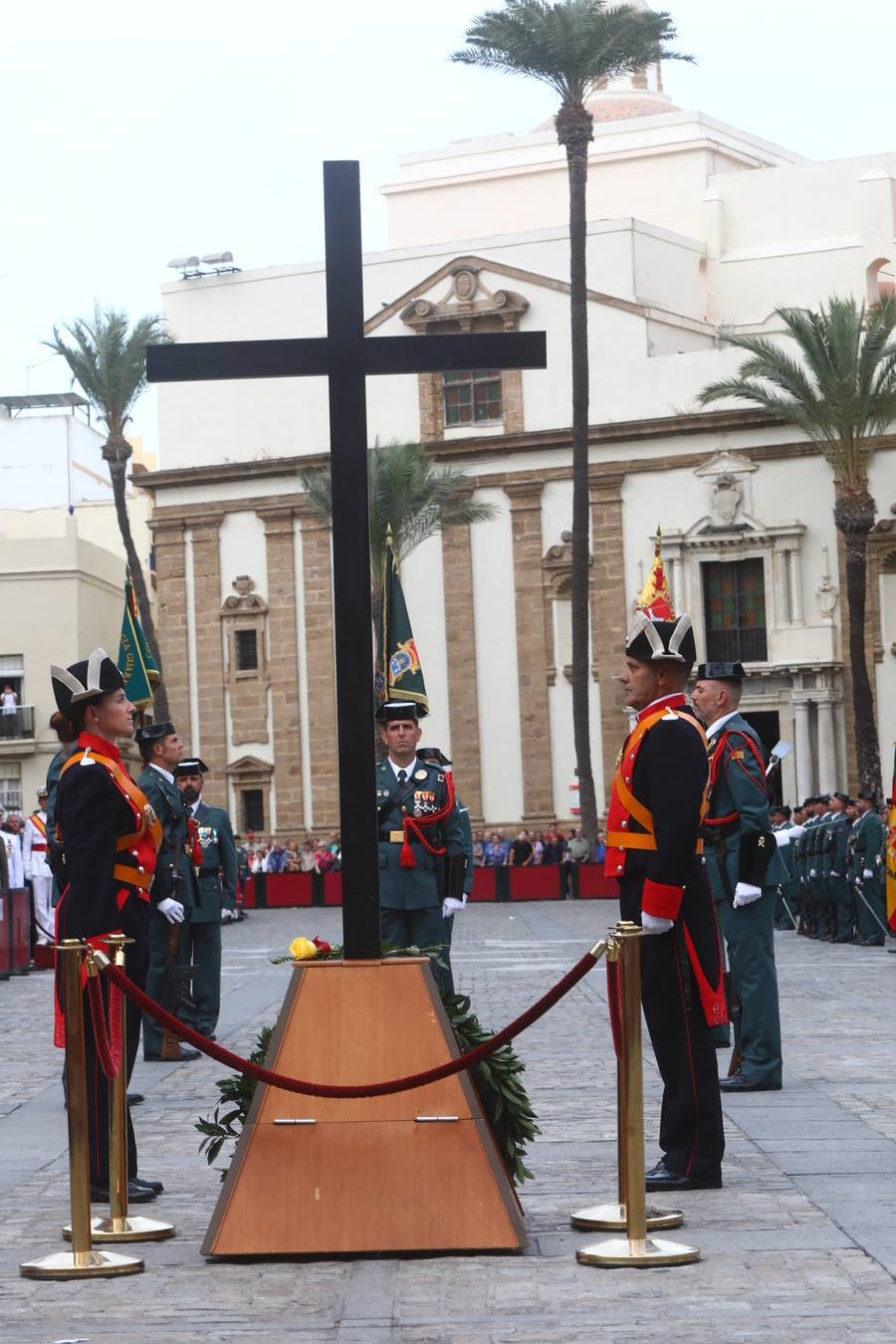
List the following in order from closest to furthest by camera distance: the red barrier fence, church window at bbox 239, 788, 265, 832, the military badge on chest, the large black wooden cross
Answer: the large black wooden cross, the military badge on chest, the red barrier fence, church window at bbox 239, 788, 265, 832

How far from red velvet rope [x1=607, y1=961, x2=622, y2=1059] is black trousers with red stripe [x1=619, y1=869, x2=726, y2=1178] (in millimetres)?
999

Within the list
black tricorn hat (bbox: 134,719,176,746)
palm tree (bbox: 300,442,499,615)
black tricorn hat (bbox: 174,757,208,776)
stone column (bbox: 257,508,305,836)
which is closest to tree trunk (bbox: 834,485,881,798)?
palm tree (bbox: 300,442,499,615)

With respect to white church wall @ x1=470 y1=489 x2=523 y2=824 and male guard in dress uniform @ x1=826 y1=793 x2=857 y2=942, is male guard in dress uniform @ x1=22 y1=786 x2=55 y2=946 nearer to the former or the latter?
male guard in dress uniform @ x1=826 y1=793 x2=857 y2=942

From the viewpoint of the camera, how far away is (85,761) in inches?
306

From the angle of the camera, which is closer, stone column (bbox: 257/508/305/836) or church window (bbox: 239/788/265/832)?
stone column (bbox: 257/508/305/836)

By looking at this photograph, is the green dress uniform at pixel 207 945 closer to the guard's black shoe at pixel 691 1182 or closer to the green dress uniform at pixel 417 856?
the green dress uniform at pixel 417 856

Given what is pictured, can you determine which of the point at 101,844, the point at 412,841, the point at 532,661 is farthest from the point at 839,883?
the point at 532,661

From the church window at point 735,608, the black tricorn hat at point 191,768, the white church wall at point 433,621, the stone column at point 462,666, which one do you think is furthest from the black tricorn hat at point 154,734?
the white church wall at point 433,621

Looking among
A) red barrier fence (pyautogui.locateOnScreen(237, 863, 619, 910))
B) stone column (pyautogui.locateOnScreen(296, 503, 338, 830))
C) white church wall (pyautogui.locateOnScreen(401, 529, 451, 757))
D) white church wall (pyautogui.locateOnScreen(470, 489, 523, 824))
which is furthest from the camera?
stone column (pyautogui.locateOnScreen(296, 503, 338, 830))

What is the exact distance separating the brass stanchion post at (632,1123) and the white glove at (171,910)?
574cm

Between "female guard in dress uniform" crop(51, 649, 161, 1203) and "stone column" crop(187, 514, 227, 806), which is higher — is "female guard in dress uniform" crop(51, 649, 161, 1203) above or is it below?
below

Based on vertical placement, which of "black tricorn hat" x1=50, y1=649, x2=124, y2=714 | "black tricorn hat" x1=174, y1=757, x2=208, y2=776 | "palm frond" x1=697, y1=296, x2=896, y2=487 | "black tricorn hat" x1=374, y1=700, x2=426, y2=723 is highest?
"palm frond" x1=697, y1=296, x2=896, y2=487

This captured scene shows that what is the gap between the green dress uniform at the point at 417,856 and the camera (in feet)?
41.1

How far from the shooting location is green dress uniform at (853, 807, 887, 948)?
23.8 meters
